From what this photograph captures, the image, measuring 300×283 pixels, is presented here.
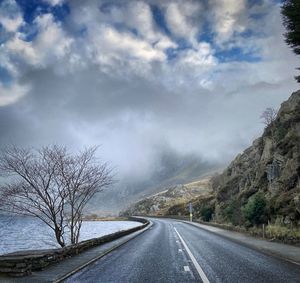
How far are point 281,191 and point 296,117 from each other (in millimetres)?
13812

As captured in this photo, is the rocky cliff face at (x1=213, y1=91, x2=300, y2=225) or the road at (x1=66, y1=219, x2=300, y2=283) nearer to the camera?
the road at (x1=66, y1=219, x2=300, y2=283)

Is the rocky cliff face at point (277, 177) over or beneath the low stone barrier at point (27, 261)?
over

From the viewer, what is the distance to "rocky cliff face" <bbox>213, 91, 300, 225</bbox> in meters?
40.5

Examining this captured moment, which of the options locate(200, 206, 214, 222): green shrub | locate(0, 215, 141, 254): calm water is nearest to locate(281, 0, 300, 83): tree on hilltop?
locate(0, 215, 141, 254): calm water

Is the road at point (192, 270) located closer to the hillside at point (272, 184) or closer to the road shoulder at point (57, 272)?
the road shoulder at point (57, 272)

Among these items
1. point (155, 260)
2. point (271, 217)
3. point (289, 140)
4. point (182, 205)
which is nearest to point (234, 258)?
point (155, 260)

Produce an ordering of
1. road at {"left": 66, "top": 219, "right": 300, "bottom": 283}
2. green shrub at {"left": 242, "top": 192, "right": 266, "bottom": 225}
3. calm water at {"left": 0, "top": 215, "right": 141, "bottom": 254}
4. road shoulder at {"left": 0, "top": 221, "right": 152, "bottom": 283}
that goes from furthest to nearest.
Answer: calm water at {"left": 0, "top": 215, "right": 141, "bottom": 254} → green shrub at {"left": 242, "top": 192, "right": 266, "bottom": 225} → road shoulder at {"left": 0, "top": 221, "right": 152, "bottom": 283} → road at {"left": 66, "top": 219, "right": 300, "bottom": 283}

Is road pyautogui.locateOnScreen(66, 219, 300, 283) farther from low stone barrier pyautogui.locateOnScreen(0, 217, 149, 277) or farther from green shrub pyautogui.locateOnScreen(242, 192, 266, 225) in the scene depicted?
green shrub pyautogui.locateOnScreen(242, 192, 266, 225)

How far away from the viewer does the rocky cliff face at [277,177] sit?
4051 centimetres

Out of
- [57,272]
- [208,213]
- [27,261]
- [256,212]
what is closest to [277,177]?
[256,212]

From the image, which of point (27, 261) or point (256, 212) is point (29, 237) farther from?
point (27, 261)

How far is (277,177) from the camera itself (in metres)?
51.9

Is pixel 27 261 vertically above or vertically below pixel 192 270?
above

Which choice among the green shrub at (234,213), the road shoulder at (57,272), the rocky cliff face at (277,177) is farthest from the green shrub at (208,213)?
the road shoulder at (57,272)
